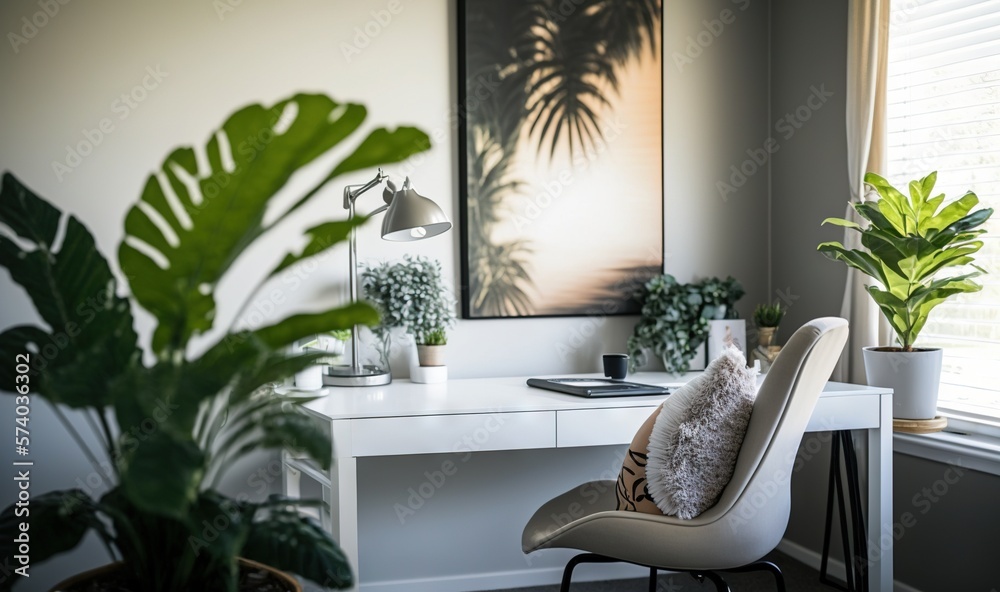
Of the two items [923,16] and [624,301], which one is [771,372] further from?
[923,16]

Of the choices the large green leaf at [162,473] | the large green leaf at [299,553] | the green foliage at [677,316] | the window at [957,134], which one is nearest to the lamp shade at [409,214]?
the green foliage at [677,316]

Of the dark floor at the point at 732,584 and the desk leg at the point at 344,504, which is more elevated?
the desk leg at the point at 344,504

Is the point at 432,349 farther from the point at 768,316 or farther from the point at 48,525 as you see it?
the point at 48,525

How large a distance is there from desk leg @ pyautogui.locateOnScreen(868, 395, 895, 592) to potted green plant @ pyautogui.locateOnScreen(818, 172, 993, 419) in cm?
5

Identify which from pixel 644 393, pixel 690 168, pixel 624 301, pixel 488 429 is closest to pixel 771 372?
pixel 644 393

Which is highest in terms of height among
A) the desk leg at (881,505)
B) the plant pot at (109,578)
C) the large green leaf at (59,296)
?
the large green leaf at (59,296)

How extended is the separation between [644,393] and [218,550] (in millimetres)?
1487

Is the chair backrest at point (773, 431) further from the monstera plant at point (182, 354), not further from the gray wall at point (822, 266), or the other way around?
the monstera plant at point (182, 354)

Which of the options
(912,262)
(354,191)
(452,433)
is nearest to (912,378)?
(912,262)

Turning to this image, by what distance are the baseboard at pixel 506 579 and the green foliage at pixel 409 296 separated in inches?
29.6

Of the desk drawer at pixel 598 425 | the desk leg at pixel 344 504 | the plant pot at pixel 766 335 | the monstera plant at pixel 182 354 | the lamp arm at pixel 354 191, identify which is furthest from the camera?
the plant pot at pixel 766 335

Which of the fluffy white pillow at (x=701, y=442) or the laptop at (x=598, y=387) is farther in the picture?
the laptop at (x=598, y=387)

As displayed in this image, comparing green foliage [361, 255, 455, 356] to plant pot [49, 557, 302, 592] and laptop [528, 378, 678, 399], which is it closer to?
laptop [528, 378, 678, 399]

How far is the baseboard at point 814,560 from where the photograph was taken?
2.68 meters
